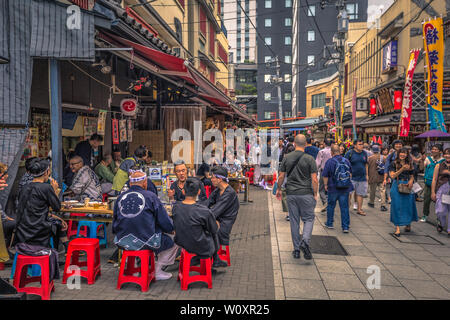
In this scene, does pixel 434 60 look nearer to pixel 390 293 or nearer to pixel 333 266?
pixel 333 266

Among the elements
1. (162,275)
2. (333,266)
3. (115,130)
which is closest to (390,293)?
(333,266)

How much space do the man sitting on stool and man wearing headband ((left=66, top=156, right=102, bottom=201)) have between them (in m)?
2.53

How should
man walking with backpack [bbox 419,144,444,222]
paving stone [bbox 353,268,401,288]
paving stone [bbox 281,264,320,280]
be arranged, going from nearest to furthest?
paving stone [bbox 353,268,401,288] < paving stone [bbox 281,264,320,280] < man walking with backpack [bbox 419,144,444,222]

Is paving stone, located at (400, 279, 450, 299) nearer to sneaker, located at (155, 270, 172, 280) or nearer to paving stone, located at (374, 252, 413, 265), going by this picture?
paving stone, located at (374, 252, 413, 265)

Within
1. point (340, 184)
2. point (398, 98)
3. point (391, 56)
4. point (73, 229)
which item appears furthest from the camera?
point (391, 56)

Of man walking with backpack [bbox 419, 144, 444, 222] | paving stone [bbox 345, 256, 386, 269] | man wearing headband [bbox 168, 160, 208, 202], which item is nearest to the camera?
paving stone [bbox 345, 256, 386, 269]

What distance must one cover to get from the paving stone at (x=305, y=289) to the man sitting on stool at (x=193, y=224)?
1213 millimetres

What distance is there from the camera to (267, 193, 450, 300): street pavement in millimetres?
4801

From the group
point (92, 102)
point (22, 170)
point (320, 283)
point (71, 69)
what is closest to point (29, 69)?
point (22, 170)

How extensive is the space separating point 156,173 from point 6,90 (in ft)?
10.7

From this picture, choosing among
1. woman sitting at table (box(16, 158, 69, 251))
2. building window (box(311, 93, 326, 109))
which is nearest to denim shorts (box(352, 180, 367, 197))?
woman sitting at table (box(16, 158, 69, 251))

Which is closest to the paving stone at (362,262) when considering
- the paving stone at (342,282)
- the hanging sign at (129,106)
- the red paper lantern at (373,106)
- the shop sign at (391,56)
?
the paving stone at (342,282)

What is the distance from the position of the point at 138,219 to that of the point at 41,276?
1376 mm

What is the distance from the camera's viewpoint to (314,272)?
5500 millimetres
